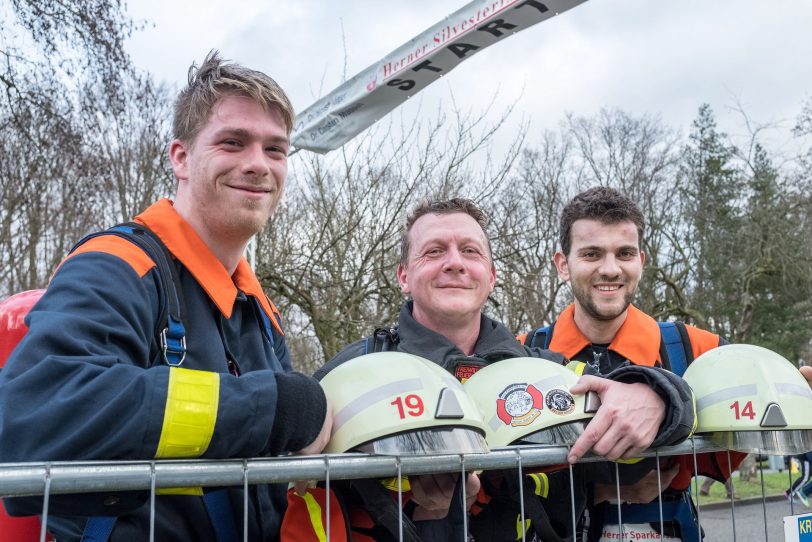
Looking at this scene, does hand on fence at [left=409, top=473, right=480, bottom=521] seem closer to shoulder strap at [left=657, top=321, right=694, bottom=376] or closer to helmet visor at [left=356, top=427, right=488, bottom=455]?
helmet visor at [left=356, top=427, right=488, bottom=455]

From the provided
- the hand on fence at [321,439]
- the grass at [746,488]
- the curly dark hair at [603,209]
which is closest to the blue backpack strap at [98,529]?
the hand on fence at [321,439]

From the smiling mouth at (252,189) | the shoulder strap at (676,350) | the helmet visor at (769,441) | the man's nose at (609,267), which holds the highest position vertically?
the smiling mouth at (252,189)

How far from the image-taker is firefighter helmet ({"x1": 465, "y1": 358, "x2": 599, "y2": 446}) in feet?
7.06

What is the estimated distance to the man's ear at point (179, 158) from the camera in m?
2.45

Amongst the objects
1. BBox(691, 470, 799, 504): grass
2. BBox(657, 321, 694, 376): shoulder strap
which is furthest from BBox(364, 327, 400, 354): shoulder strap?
BBox(691, 470, 799, 504): grass

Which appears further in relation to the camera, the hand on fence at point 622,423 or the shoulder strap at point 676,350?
the shoulder strap at point 676,350

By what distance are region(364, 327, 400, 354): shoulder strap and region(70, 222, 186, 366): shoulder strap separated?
38.3 inches

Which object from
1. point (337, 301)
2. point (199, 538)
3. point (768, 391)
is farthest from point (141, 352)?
point (337, 301)

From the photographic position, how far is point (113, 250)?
1.93m

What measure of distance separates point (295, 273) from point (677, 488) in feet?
29.0

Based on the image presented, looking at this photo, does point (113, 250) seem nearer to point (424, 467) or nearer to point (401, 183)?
point (424, 467)

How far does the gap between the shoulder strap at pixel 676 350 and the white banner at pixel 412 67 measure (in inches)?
177

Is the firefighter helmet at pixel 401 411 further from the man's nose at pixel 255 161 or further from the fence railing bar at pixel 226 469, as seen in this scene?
the man's nose at pixel 255 161

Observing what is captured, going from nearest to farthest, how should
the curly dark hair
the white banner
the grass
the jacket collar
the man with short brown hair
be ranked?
the man with short brown hair, the jacket collar, the curly dark hair, the white banner, the grass
